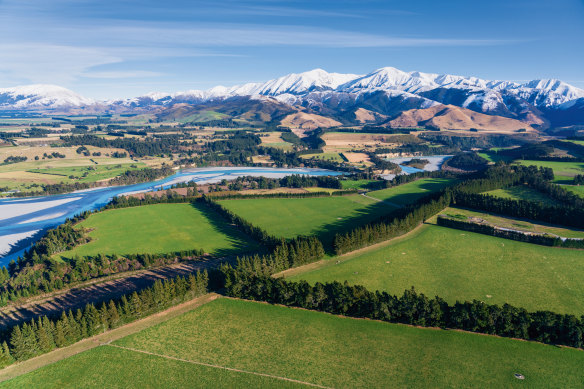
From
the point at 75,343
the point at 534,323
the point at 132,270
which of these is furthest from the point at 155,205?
the point at 534,323

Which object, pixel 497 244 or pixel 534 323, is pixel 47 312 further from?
pixel 497 244

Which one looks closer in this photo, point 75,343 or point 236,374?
point 236,374

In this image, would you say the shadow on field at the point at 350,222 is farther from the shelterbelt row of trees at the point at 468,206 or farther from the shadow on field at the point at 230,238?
the shadow on field at the point at 230,238

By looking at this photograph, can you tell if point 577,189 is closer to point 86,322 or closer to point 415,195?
point 415,195

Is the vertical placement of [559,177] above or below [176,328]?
above

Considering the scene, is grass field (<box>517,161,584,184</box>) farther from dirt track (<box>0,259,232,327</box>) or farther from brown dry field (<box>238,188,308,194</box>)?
dirt track (<box>0,259,232,327</box>)

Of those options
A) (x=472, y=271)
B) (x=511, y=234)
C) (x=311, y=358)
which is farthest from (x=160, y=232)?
(x=511, y=234)
